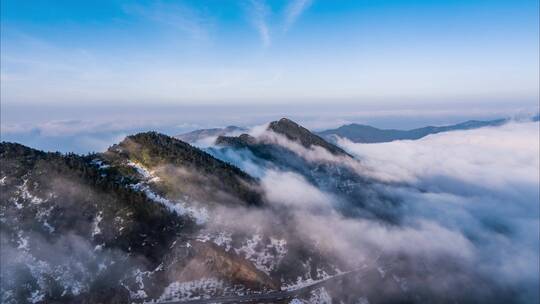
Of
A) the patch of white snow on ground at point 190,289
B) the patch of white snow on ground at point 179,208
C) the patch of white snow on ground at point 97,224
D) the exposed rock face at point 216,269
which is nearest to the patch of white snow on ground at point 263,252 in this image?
the exposed rock face at point 216,269

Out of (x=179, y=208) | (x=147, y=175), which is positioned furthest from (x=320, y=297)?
(x=147, y=175)

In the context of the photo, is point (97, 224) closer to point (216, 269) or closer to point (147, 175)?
point (147, 175)

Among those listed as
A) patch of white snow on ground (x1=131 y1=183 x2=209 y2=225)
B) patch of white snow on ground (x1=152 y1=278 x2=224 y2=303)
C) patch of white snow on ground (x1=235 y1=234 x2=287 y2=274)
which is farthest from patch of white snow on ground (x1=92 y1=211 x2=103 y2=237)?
patch of white snow on ground (x1=235 y1=234 x2=287 y2=274)

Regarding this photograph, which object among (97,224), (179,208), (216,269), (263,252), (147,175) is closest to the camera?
(216,269)

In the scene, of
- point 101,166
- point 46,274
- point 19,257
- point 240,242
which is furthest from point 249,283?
point 101,166

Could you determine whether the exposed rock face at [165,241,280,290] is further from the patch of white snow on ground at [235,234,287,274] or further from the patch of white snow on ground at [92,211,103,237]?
the patch of white snow on ground at [92,211,103,237]

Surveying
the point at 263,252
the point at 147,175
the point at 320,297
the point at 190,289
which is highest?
the point at 147,175

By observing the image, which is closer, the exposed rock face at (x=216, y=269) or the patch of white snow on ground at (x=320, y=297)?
the exposed rock face at (x=216, y=269)

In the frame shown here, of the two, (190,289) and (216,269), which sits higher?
(216,269)

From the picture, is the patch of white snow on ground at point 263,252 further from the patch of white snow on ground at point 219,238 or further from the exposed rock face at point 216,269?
the exposed rock face at point 216,269

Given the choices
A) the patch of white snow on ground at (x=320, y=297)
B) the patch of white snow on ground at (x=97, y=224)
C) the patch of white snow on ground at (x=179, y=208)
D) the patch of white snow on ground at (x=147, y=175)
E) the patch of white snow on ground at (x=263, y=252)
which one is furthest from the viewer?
the patch of white snow on ground at (x=147, y=175)

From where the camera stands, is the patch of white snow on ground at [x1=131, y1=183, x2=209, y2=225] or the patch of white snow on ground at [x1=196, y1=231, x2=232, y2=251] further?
the patch of white snow on ground at [x1=131, y1=183, x2=209, y2=225]
